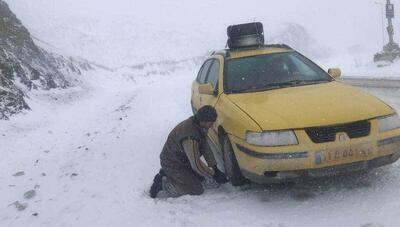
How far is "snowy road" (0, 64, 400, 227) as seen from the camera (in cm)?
487

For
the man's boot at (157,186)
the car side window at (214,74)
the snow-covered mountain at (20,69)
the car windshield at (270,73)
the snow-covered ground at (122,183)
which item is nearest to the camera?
the snow-covered ground at (122,183)

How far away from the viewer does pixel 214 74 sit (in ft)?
23.7

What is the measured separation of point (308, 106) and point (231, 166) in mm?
1105

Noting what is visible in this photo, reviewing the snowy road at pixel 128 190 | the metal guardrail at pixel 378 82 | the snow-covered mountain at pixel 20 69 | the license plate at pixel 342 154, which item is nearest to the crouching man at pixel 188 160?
the snowy road at pixel 128 190

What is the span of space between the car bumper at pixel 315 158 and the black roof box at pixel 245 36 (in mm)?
3174

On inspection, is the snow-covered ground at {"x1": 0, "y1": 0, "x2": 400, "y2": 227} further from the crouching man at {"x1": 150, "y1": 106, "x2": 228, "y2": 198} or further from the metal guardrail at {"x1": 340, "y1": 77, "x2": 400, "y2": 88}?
the metal guardrail at {"x1": 340, "y1": 77, "x2": 400, "y2": 88}

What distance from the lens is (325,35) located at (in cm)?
6462

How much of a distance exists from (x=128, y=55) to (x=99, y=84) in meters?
16.0

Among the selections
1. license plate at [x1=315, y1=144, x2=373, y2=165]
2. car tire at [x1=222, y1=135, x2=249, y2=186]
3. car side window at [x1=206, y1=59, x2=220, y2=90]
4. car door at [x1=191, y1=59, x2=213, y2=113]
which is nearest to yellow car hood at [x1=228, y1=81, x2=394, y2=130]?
license plate at [x1=315, y1=144, x2=373, y2=165]

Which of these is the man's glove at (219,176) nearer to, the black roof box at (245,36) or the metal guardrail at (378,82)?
the black roof box at (245,36)

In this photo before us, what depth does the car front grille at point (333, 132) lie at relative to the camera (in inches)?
191

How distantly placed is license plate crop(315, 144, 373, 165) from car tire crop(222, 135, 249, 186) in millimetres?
1082

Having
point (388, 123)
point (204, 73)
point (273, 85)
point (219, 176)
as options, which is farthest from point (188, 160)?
point (204, 73)

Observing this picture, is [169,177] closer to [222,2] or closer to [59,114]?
[59,114]
